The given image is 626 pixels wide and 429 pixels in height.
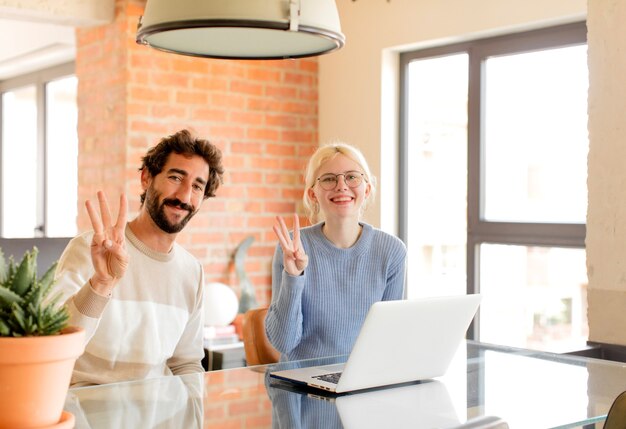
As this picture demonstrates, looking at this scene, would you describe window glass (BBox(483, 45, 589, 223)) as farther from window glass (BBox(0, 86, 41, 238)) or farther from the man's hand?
window glass (BBox(0, 86, 41, 238))

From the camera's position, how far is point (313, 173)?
9.19 ft

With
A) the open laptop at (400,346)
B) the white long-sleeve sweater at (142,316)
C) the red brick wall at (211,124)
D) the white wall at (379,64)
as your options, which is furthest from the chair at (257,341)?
the white wall at (379,64)

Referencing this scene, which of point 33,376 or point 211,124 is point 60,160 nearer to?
point 211,124

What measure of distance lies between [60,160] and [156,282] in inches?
185

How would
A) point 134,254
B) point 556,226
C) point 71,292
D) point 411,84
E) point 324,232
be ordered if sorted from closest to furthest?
1. point 71,292
2. point 134,254
3. point 324,232
4. point 556,226
5. point 411,84

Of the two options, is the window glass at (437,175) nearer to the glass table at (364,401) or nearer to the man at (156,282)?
the man at (156,282)

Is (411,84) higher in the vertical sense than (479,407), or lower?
higher

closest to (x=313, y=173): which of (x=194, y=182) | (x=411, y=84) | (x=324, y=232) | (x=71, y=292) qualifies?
(x=324, y=232)

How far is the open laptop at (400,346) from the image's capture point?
1.77 metres

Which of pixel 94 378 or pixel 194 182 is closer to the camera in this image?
pixel 94 378

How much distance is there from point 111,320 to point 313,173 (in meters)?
0.84

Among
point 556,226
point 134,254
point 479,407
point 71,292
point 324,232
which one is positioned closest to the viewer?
point 479,407

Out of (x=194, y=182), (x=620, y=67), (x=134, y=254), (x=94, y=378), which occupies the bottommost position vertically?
(x=94, y=378)

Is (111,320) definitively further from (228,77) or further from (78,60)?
(78,60)
